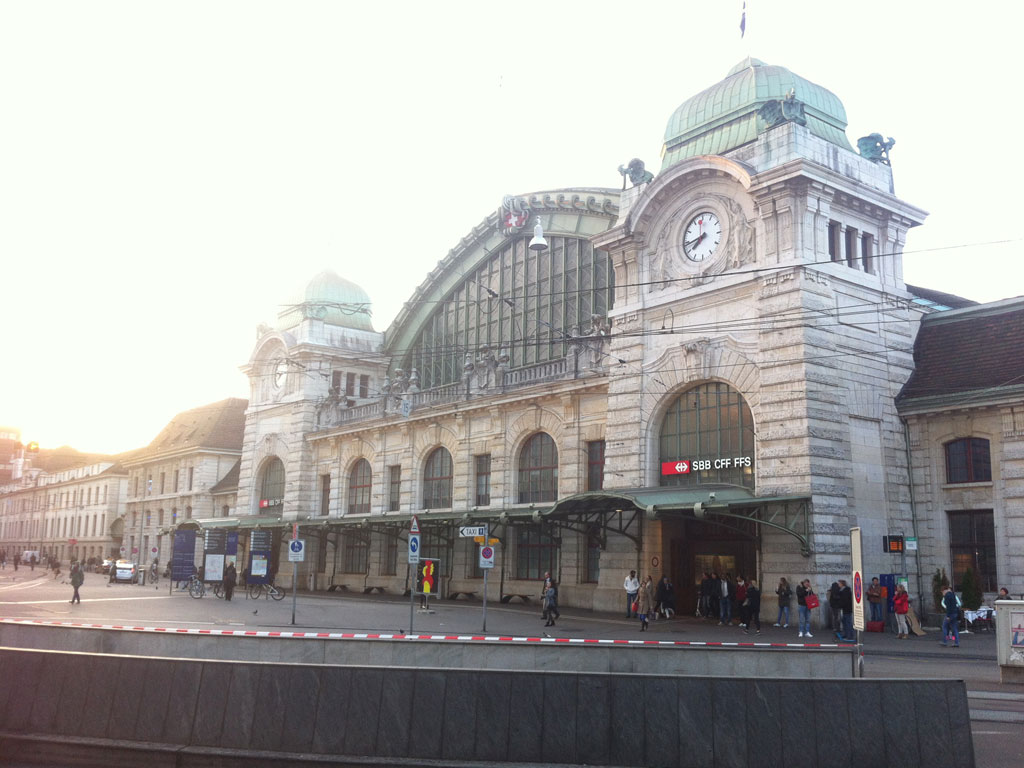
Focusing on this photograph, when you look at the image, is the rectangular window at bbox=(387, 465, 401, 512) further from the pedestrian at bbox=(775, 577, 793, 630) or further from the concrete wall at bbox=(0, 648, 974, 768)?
the concrete wall at bbox=(0, 648, 974, 768)

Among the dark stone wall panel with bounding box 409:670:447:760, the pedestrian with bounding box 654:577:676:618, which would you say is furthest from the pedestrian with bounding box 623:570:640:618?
the dark stone wall panel with bounding box 409:670:447:760

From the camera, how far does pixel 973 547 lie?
95.9ft

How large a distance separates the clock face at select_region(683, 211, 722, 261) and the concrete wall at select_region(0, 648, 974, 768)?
2423 centimetres

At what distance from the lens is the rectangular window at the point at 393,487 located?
4816 centimetres

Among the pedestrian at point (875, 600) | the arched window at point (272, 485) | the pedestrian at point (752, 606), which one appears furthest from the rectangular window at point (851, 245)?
the arched window at point (272, 485)

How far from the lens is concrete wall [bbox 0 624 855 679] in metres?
14.5

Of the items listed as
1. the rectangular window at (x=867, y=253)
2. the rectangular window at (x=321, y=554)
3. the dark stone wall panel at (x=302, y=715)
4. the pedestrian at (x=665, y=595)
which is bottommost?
the dark stone wall panel at (x=302, y=715)

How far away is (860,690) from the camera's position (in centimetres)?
928

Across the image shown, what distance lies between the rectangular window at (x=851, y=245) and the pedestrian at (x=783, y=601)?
10.5 m

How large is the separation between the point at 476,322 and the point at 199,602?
2028 cm

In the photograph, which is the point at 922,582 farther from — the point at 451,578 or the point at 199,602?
the point at 199,602

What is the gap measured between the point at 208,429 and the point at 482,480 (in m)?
36.1

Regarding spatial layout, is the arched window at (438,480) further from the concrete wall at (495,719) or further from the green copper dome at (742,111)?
the concrete wall at (495,719)

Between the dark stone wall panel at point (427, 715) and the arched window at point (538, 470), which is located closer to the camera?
the dark stone wall panel at point (427, 715)
